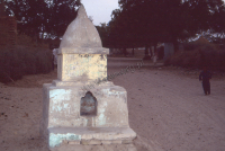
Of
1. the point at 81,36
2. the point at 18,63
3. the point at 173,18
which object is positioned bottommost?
the point at 18,63

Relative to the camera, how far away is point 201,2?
1722 centimetres

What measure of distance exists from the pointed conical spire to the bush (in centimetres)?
721

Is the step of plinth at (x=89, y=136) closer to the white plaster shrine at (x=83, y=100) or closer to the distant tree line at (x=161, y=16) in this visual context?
the white plaster shrine at (x=83, y=100)

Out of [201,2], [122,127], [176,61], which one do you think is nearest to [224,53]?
[176,61]

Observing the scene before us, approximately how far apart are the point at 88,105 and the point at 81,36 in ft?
3.83

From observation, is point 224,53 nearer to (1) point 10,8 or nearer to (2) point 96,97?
(2) point 96,97

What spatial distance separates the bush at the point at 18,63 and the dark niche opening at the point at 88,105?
24.4 ft

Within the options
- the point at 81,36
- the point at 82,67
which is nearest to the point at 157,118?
the point at 82,67

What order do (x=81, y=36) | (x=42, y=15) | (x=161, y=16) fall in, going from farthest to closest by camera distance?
(x=42, y=15)
(x=161, y=16)
(x=81, y=36)

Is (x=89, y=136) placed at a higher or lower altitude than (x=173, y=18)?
lower

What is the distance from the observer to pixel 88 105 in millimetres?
3893

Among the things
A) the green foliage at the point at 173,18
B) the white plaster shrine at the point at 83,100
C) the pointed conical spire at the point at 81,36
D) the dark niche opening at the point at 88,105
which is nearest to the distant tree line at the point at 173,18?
the green foliage at the point at 173,18

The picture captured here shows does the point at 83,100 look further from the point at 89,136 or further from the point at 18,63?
the point at 18,63

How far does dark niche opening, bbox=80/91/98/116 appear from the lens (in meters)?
3.87
